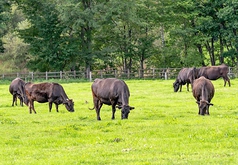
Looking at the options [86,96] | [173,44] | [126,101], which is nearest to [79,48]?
[173,44]

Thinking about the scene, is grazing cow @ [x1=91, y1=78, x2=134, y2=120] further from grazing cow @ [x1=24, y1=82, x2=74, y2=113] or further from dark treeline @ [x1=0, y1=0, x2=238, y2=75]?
dark treeline @ [x1=0, y1=0, x2=238, y2=75]

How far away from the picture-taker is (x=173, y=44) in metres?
51.1

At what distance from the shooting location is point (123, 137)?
42.0 ft

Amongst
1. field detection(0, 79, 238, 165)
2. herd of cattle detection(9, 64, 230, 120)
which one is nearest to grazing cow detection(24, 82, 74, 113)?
herd of cattle detection(9, 64, 230, 120)

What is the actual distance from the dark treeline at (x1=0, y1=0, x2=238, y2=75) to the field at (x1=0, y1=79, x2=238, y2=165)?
27.2 metres

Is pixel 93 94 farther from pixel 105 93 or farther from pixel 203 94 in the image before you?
pixel 203 94

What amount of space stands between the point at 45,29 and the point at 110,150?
38.2 metres

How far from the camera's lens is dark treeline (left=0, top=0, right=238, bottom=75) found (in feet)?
153

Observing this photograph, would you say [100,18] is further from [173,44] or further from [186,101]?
[186,101]

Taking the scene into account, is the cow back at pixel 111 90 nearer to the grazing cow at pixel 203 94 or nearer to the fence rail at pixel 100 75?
the grazing cow at pixel 203 94

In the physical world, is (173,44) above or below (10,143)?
above

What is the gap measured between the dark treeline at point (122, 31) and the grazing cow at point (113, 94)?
28.6m

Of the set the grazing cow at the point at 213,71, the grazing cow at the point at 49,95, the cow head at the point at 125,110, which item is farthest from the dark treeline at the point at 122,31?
the cow head at the point at 125,110

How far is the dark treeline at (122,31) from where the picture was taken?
153ft
